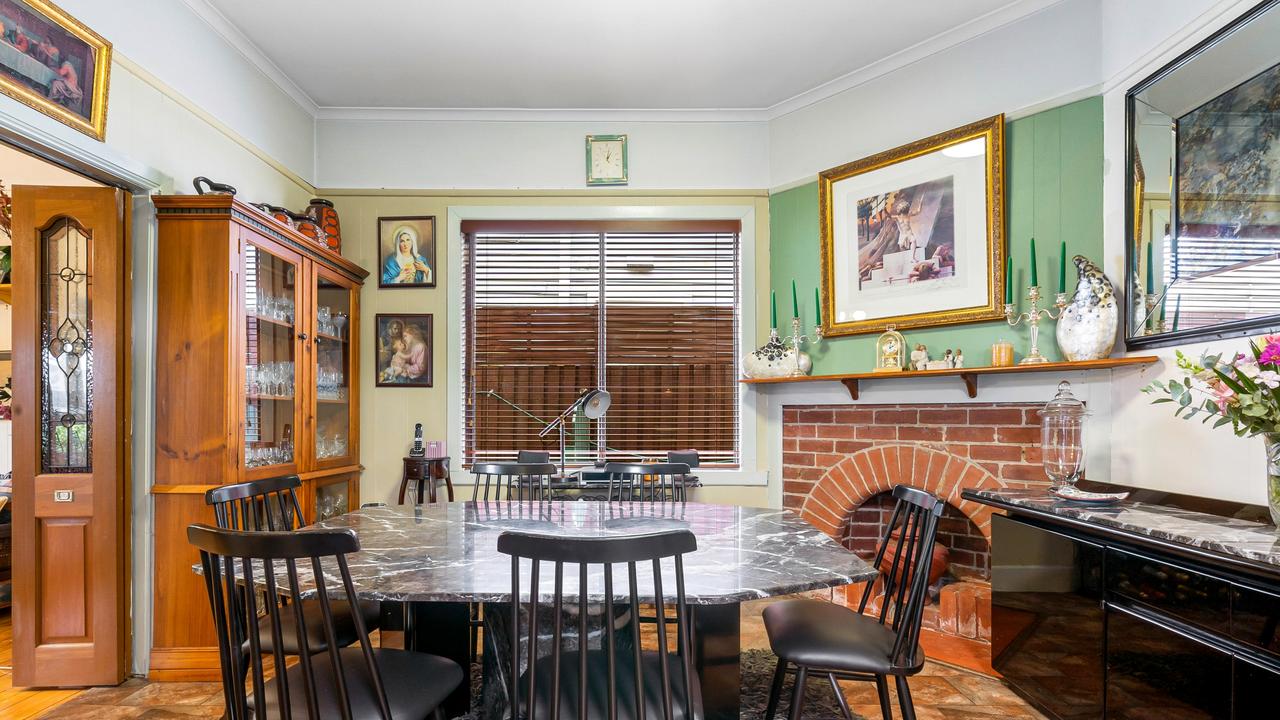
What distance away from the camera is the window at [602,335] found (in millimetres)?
4082

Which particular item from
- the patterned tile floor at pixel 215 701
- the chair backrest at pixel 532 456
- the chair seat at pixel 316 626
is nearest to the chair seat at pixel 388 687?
the chair seat at pixel 316 626

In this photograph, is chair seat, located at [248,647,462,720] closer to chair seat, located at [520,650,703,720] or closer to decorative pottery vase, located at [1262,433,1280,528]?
chair seat, located at [520,650,703,720]

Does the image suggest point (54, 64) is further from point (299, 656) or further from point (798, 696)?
point (798, 696)

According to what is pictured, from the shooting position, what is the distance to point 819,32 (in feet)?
10.5

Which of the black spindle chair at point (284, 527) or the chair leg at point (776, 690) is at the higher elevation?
the black spindle chair at point (284, 527)

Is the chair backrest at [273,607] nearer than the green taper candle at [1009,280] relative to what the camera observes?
Yes

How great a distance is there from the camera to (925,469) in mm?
3277

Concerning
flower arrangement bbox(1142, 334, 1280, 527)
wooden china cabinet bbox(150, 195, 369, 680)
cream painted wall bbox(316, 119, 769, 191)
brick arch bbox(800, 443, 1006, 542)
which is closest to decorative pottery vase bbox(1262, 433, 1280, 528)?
flower arrangement bbox(1142, 334, 1280, 527)

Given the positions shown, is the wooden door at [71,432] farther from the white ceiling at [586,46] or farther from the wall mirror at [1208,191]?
the wall mirror at [1208,191]

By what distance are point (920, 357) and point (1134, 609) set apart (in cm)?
151

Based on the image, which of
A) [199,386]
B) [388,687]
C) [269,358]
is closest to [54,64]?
[199,386]

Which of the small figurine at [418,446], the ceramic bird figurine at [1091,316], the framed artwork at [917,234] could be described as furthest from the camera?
the small figurine at [418,446]

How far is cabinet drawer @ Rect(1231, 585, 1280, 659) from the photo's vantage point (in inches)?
60.1

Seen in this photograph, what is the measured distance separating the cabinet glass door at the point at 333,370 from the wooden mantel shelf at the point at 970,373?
7.50 ft
